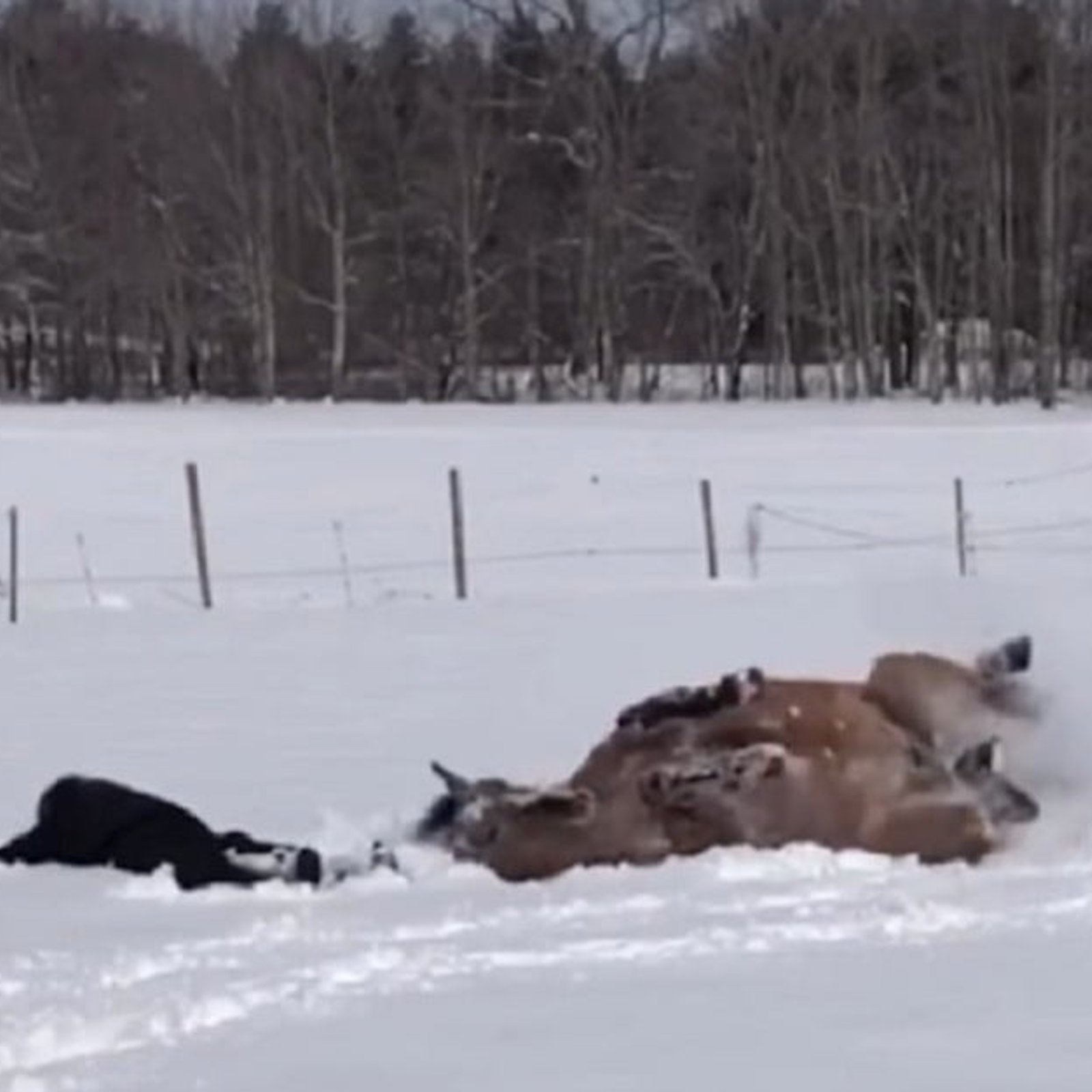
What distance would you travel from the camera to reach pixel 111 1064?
620cm

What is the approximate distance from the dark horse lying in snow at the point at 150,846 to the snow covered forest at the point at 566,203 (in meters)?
48.3

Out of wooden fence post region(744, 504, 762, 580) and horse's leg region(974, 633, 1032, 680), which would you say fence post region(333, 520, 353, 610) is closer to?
wooden fence post region(744, 504, 762, 580)

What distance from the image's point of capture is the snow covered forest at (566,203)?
59.1 meters

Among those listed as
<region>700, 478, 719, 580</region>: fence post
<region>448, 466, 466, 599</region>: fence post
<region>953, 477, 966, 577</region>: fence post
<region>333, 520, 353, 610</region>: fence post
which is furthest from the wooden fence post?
<region>333, 520, 353, 610</region>: fence post

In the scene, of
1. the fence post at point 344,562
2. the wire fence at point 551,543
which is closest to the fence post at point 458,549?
the wire fence at point 551,543

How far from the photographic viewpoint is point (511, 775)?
443 inches

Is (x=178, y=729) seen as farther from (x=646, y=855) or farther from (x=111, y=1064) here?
(x=111, y=1064)

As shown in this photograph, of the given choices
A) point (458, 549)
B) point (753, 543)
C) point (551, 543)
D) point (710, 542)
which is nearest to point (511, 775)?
point (458, 549)

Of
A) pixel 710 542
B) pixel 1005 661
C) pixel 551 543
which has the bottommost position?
pixel 551 543

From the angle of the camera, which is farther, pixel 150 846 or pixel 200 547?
pixel 200 547

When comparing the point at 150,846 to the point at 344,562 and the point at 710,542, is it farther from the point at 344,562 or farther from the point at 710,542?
the point at 344,562

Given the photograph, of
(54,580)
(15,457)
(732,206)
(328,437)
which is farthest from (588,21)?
(54,580)

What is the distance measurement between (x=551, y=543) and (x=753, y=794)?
794 inches

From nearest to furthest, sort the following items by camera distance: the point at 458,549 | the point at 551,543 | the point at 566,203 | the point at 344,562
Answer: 1. the point at 458,549
2. the point at 344,562
3. the point at 551,543
4. the point at 566,203
